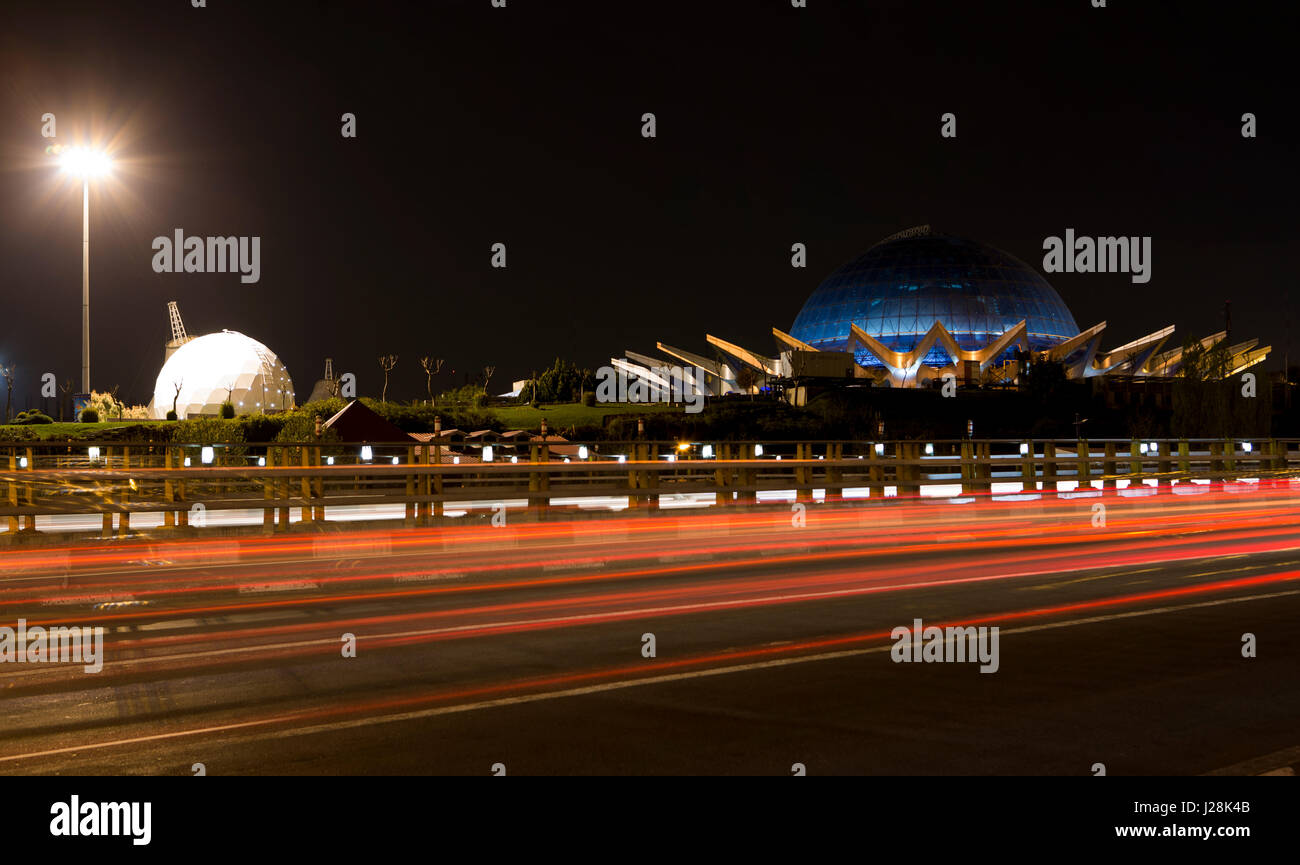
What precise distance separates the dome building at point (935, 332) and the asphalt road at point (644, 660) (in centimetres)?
8322

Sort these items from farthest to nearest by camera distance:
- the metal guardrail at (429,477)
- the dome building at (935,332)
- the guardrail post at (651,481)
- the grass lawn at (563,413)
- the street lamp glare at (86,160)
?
1. the dome building at (935,332)
2. the grass lawn at (563,413)
3. the street lamp glare at (86,160)
4. the guardrail post at (651,481)
5. the metal guardrail at (429,477)

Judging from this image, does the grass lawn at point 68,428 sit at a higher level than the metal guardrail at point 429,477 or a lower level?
higher

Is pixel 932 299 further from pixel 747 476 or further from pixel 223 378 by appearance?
pixel 747 476

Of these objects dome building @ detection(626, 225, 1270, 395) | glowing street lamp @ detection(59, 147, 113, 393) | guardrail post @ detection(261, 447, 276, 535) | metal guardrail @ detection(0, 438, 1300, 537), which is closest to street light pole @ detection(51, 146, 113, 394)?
glowing street lamp @ detection(59, 147, 113, 393)

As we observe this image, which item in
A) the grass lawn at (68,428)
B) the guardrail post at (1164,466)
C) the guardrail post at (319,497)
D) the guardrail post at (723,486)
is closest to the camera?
the guardrail post at (319,497)

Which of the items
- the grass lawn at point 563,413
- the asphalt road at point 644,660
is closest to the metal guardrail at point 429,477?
the asphalt road at point 644,660

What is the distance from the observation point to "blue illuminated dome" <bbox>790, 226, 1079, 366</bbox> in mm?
105688

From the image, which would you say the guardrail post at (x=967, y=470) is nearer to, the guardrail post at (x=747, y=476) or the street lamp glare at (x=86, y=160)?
the guardrail post at (x=747, y=476)

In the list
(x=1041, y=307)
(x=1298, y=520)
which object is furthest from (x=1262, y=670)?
(x=1041, y=307)

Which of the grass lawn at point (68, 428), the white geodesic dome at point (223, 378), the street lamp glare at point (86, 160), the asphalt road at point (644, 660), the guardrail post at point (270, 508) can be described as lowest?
the asphalt road at point (644, 660)

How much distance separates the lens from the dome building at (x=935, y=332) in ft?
333

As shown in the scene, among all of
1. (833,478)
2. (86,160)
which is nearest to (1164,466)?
(833,478)

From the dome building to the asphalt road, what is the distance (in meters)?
83.2
